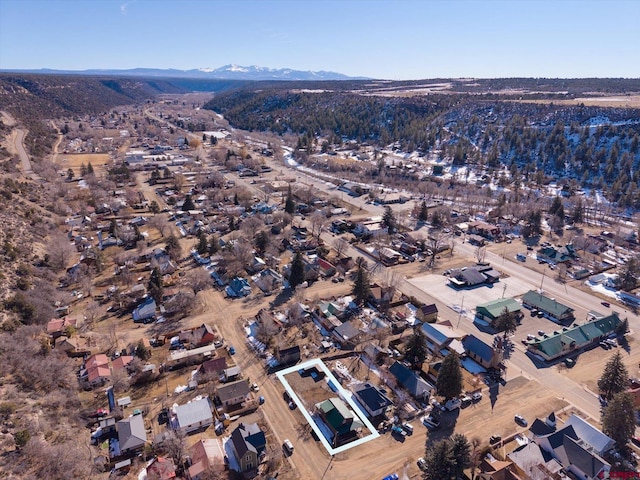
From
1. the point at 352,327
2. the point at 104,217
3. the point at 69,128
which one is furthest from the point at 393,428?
the point at 69,128

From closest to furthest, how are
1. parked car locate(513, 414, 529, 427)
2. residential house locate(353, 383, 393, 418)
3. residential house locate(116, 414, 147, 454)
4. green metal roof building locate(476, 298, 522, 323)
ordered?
residential house locate(116, 414, 147, 454) < parked car locate(513, 414, 529, 427) < residential house locate(353, 383, 393, 418) < green metal roof building locate(476, 298, 522, 323)

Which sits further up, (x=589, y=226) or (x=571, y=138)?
(x=571, y=138)

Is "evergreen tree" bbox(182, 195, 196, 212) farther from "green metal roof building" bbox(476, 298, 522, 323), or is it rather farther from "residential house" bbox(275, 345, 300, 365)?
"green metal roof building" bbox(476, 298, 522, 323)

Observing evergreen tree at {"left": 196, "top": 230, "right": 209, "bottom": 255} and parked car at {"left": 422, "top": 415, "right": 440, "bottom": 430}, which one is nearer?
parked car at {"left": 422, "top": 415, "right": 440, "bottom": 430}

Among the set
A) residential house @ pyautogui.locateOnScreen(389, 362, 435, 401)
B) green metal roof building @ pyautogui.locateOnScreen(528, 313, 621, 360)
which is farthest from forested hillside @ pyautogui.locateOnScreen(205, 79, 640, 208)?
residential house @ pyautogui.locateOnScreen(389, 362, 435, 401)

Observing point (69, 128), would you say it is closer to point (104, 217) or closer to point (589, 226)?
point (104, 217)

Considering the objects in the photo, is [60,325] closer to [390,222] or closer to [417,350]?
[417,350]

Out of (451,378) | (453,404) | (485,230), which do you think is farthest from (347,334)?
(485,230)
